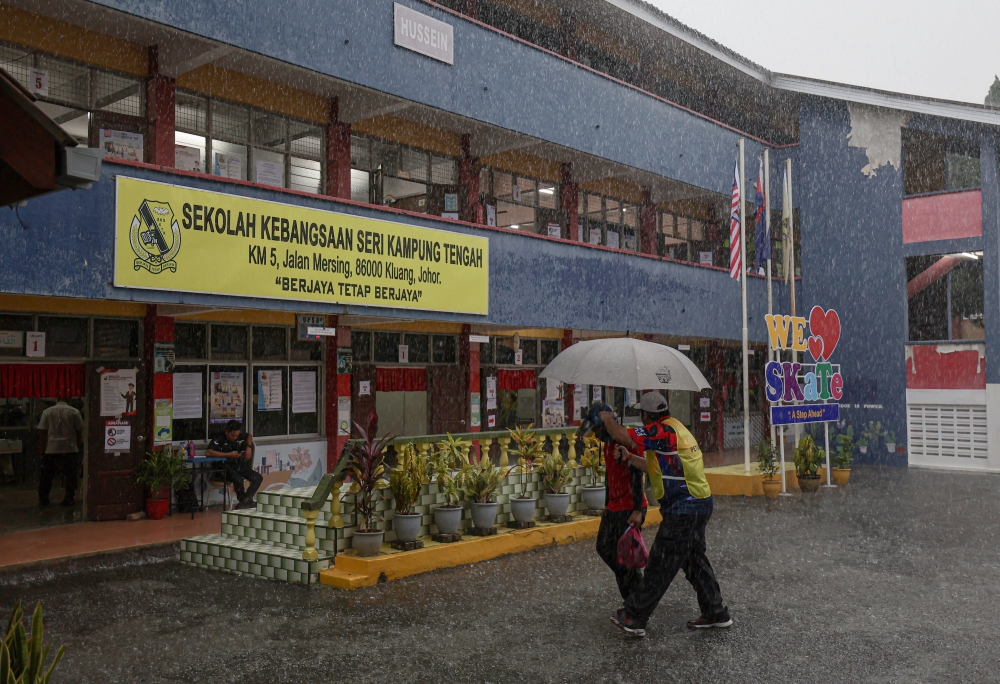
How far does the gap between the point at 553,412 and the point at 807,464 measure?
5614mm

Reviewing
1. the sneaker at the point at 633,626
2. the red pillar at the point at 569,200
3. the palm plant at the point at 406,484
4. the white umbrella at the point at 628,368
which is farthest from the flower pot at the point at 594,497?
the red pillar at the point at 569,200

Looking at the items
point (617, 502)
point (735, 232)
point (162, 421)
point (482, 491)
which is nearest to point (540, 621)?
point (617, 502)

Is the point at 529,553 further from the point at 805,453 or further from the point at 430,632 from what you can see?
the point at 805,453

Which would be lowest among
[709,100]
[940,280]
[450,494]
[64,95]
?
[450,494]

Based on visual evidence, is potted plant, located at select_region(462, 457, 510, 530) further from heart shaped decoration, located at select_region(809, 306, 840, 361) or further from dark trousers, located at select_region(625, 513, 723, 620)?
heart shaped decoration, located at select_region(809, 306, 840, 361)

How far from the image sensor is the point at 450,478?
1038 centimetres

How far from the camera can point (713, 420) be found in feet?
81.4

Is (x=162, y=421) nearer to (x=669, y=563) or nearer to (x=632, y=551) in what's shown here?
(x=632, y=551)

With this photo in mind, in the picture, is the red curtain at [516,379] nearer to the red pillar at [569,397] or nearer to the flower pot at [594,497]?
the red pillar at [569,397]

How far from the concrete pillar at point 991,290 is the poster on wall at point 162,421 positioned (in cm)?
1831

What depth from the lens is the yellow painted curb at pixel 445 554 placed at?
29.3 ft

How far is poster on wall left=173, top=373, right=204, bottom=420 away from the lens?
43.3 ft

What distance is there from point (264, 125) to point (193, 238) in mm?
3546

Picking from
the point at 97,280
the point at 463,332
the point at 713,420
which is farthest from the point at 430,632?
the point at 713,420
